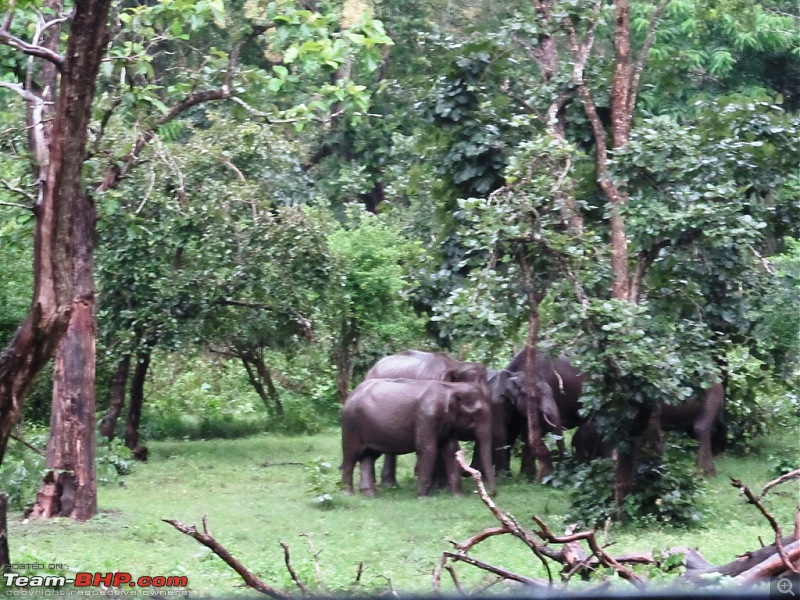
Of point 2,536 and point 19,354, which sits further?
point 2,536

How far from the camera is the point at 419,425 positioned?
41.5 feet

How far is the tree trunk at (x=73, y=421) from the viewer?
34.2ft

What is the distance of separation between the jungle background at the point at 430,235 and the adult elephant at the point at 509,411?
2.58 ft

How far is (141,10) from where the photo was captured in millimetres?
9391

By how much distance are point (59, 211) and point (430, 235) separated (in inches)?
476

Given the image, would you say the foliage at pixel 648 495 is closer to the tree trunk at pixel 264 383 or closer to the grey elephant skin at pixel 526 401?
the grey elephant skin at pixel 526 401

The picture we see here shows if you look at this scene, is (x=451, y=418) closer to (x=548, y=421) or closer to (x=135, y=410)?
(x=548, y=421)

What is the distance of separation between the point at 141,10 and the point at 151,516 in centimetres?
483

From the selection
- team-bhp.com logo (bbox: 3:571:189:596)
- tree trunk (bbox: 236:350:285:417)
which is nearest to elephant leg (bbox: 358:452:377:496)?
tree trunk (bbox: 236:350:285:417)

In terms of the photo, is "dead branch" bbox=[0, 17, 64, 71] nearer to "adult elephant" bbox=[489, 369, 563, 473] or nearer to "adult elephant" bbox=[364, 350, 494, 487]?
"adult elephant" bbox=[364, 350, 494, 487]

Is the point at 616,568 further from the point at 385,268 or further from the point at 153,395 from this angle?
the point at 153,395

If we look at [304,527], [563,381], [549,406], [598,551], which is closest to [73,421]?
[304,527]

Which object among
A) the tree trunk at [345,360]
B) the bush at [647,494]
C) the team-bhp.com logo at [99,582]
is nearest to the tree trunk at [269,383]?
the tree trunk at [345,360]

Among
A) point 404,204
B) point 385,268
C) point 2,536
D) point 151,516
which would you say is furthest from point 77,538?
point 404,204
